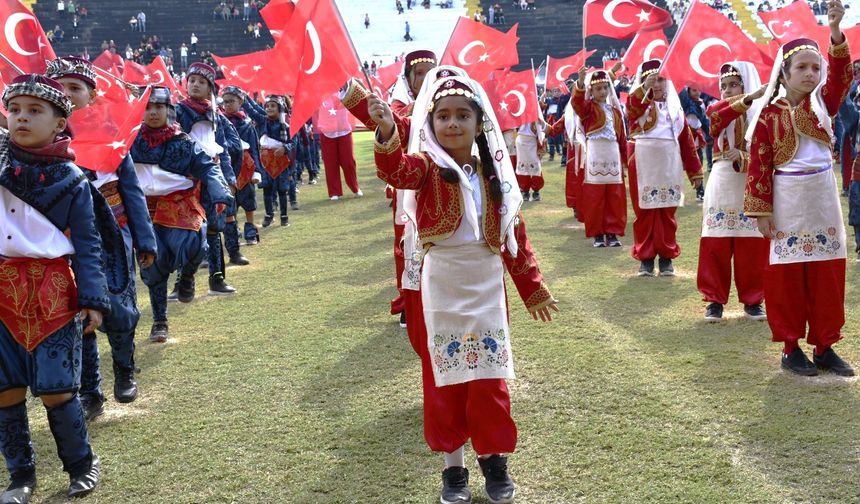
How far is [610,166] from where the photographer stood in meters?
10.2

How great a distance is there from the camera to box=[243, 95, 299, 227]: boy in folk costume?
515 inches

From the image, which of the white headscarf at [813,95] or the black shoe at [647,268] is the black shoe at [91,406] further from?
the black shoe at [647,268]

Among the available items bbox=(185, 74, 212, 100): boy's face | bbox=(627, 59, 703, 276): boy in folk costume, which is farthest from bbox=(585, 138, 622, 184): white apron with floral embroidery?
bbox=(185, 74, 212, 100): boy's face

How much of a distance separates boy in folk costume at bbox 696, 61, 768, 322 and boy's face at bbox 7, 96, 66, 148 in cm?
447

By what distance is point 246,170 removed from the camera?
430 inches

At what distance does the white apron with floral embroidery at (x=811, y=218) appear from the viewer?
Result: 5355mm

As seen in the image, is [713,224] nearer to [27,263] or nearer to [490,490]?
[490,490]

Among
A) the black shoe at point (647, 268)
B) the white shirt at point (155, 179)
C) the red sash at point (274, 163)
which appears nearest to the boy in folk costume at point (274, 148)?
the red sash at point (274, 163)

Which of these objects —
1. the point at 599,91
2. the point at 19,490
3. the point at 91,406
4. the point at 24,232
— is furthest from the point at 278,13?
the point at 599,91

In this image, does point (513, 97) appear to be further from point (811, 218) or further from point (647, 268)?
point (811, 218)

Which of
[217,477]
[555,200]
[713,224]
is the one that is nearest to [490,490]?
[217,477]

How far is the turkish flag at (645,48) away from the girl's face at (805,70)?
170 inches

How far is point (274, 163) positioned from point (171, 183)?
670cm

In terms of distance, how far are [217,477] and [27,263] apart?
127 centimetres
